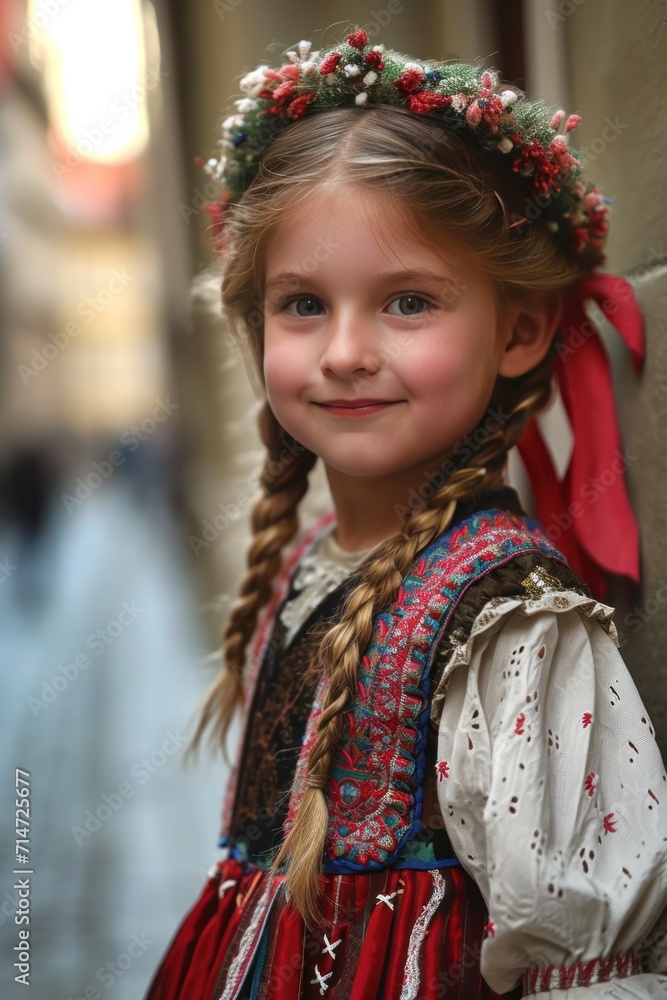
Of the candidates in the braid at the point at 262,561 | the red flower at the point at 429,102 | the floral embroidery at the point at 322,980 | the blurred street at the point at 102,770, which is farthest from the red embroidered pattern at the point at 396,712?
the blurred street at the point at 102,770

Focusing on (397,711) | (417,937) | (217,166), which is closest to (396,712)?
(397,711)

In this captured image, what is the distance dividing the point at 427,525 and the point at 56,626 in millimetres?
3503

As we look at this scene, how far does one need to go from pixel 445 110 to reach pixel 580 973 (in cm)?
94

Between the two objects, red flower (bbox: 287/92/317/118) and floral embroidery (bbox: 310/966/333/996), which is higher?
red flower (bbox: 287/92/317/118)

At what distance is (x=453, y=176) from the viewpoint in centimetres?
108

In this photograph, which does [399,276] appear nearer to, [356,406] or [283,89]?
[356,406]

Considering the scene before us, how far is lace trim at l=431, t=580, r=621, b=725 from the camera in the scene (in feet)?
3.18

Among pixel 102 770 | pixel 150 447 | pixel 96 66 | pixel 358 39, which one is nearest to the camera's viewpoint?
pixel 358 39

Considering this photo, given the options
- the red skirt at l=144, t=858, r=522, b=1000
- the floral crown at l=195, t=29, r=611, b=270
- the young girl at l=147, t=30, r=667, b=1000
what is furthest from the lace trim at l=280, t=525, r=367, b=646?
the floral crown at l=195, t=29, r=611, b=270

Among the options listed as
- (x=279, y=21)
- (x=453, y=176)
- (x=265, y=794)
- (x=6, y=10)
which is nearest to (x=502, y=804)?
(x=265, y=794)

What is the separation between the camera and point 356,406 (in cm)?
111

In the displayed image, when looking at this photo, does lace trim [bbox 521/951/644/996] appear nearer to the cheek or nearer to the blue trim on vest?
the blue trim on vest

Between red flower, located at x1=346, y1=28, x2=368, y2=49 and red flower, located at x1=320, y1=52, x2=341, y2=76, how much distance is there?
2 cm

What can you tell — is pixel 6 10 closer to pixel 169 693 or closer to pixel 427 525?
pixel 169 693
